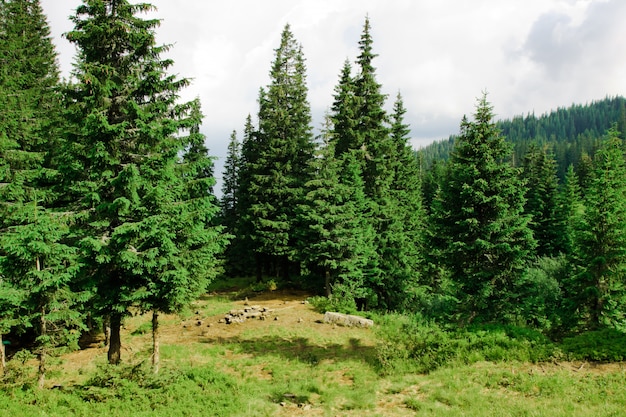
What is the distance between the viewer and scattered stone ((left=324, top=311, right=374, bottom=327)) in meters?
20.0

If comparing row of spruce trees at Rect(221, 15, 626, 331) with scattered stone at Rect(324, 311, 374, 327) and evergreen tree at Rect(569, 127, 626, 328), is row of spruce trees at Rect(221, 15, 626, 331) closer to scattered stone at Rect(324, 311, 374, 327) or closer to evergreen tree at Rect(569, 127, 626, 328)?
evergreen tree at Rect(569, 127, 626, 328)

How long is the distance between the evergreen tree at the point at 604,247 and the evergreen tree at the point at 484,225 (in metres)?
7.36

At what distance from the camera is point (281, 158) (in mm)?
30609

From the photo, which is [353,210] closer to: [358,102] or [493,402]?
[358,102]

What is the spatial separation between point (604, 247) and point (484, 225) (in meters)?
10.2

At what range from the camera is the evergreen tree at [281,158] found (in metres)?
29.2

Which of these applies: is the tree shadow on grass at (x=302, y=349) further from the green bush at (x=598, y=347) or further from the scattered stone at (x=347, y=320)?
the green bush at (x=598, y=347)

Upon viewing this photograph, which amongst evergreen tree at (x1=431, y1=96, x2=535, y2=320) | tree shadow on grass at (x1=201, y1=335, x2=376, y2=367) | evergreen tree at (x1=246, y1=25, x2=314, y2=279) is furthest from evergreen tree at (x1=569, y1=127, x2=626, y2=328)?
evergreen tree at (x1=246, y1=25, x2=314, y2=279)

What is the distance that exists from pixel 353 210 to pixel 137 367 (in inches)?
618

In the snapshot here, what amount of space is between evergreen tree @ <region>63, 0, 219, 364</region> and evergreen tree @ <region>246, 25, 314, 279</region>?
15.3 meters

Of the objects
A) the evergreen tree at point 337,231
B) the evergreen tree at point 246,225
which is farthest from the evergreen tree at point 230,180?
the evergreen tree at point 337,231

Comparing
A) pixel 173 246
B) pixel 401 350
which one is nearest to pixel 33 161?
pixel 173 246

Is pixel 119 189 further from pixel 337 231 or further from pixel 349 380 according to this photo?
pixel 337 231

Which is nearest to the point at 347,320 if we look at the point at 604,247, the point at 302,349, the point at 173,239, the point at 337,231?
the point at 302,349
